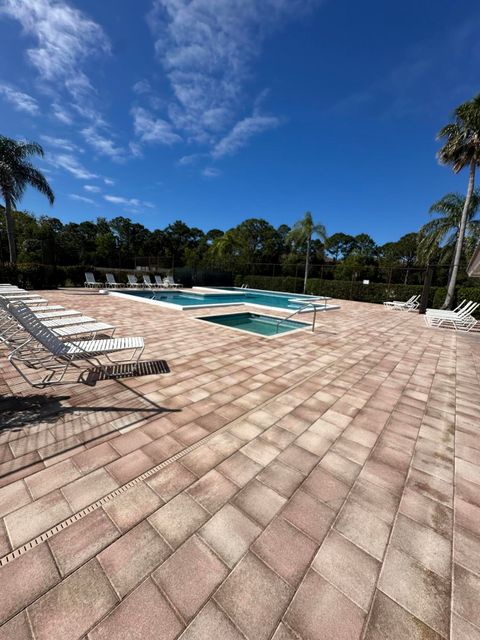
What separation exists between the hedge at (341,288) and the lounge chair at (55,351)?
17.0 metres

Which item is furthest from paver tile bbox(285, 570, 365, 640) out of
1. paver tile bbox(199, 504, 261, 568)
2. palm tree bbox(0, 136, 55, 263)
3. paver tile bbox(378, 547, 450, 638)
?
palm tree bbox(0, 136, 55, 263)

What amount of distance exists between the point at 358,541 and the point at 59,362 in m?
4.59

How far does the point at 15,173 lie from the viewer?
49.9 feet

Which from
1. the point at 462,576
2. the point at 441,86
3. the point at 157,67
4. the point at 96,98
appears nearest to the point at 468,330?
the point at 441,86

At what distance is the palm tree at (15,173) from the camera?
14781 mm

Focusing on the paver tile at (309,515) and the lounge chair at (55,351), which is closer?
the paver tile at (309,515)

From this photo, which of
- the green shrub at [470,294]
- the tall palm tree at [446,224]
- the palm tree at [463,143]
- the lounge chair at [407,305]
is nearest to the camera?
the palm tree at [463,143]

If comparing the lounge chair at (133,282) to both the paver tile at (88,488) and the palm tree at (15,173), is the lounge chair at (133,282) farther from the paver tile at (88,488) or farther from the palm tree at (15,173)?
the paver tile at (88,488)

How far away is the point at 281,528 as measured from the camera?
1.73m

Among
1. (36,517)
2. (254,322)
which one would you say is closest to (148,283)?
(254,322)

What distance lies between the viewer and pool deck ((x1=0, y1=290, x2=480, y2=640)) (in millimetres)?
1268

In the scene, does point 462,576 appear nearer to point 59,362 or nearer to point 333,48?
point 59,362

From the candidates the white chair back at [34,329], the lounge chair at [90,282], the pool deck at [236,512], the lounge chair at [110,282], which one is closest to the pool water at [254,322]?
the pool deck at [236,512]

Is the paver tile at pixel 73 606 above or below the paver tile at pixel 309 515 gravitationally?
above
